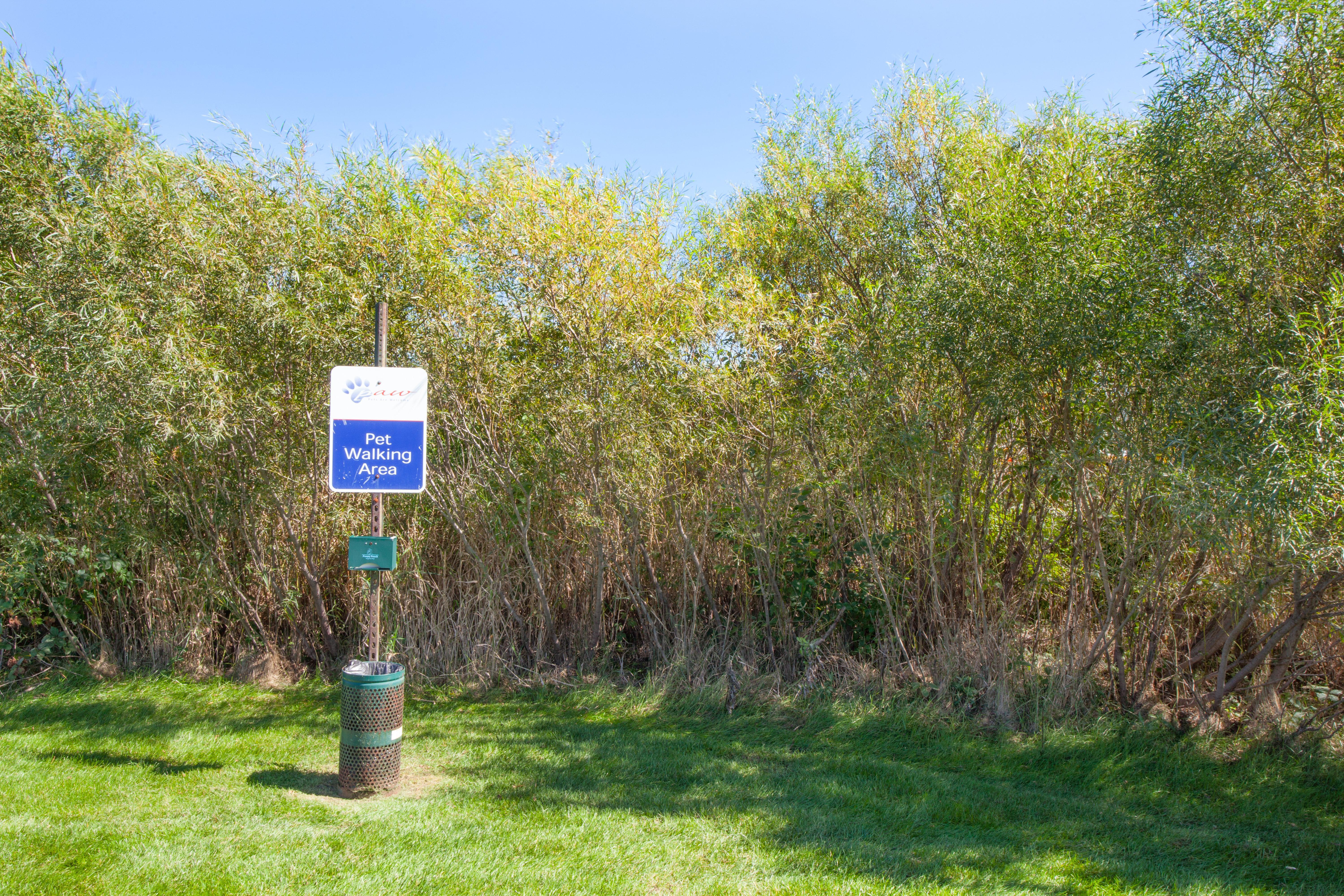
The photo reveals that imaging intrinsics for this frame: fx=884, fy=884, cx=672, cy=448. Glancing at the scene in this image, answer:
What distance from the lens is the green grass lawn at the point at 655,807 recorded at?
127 inches

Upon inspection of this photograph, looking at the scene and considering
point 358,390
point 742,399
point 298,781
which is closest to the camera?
point 358,390

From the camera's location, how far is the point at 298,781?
4.13m

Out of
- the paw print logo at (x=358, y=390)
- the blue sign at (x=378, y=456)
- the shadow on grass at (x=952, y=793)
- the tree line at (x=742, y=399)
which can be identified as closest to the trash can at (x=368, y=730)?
the shadow on grass at (x=952, y=793)

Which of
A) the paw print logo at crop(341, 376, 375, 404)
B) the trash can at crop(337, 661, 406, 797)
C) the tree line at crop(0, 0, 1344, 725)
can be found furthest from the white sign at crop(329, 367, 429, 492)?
the tree line at crop(0, 0, 1344, 725)

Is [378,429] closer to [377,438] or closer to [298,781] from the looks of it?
[377,438]

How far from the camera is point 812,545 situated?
6.10 m

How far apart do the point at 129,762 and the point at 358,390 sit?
2269mm

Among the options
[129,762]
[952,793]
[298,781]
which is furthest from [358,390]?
[952,793]

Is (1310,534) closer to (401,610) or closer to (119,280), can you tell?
(401,610)

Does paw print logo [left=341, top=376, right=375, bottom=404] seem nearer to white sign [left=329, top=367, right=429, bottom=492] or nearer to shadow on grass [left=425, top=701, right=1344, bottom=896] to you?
white sign [left=329, top=367, right=429, bottom=492]

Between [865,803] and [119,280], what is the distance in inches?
184

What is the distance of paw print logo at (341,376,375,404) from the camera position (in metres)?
4.00

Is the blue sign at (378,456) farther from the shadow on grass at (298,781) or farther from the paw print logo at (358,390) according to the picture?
the shadow on grass at (298,781)

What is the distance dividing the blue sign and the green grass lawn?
1399mm
